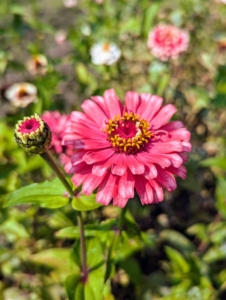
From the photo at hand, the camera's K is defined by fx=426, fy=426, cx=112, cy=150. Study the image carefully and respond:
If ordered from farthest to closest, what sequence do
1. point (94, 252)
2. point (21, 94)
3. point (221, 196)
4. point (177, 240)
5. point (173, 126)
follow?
point (21, 94)
point (177, 240)
point (221, 196)
point (94, 252)
point (173, 126)

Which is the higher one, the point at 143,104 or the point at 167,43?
the point at 167,43

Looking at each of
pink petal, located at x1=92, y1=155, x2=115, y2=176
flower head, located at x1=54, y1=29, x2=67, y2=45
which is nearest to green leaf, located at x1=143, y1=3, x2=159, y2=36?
flower head, located at x1=54, y1=29, x2=67, y2=45

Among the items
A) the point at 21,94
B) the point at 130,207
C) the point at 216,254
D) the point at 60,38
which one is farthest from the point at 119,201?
the point at 60,38

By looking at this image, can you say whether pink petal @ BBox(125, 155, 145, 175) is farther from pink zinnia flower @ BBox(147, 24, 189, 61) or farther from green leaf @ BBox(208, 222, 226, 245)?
pink zinnia flower @ BBox(147, 24, 189, 61)

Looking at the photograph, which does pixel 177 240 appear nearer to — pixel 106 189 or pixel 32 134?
pixel 106 189

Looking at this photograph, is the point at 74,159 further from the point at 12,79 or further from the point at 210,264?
the point at 12,79

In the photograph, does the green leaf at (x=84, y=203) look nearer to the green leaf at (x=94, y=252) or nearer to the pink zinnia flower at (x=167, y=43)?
the green leaf at (x=94, y=252)

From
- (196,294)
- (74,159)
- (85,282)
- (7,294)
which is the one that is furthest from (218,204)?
(7,294)
